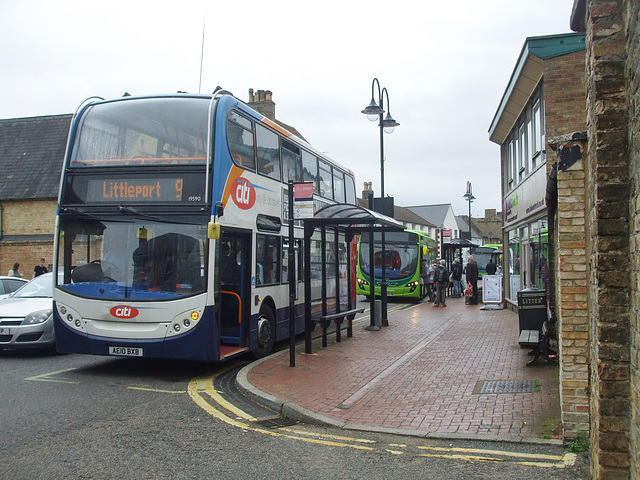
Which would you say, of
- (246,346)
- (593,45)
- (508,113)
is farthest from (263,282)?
(508,113)

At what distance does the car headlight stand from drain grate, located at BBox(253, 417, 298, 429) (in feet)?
18.4

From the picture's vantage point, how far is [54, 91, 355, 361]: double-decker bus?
8.45 metres

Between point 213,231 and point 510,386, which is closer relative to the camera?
point 510,386

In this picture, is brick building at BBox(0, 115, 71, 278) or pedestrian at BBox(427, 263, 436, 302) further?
brick building at BBox(0, 115, 71, 278)

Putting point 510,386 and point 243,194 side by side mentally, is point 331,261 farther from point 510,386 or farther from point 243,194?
point 510,386

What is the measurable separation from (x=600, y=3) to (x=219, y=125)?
19.0 ft

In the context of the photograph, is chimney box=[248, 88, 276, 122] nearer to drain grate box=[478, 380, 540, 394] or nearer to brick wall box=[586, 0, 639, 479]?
drain grate box=[478, 380, 540, 394]

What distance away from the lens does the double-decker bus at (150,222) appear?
845 centimetres

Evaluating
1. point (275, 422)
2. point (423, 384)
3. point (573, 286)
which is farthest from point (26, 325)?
point (573, 286)

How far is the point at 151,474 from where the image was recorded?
4.81 meters

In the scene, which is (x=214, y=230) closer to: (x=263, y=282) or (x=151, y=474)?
(x=263, y=282)

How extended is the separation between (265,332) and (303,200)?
248cm

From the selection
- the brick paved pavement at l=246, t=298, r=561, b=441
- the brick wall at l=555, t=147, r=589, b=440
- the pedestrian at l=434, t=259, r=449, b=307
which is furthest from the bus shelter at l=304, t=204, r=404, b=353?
the pedestrian at l=434, t=259, r=449, b=307

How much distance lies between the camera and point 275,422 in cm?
657
